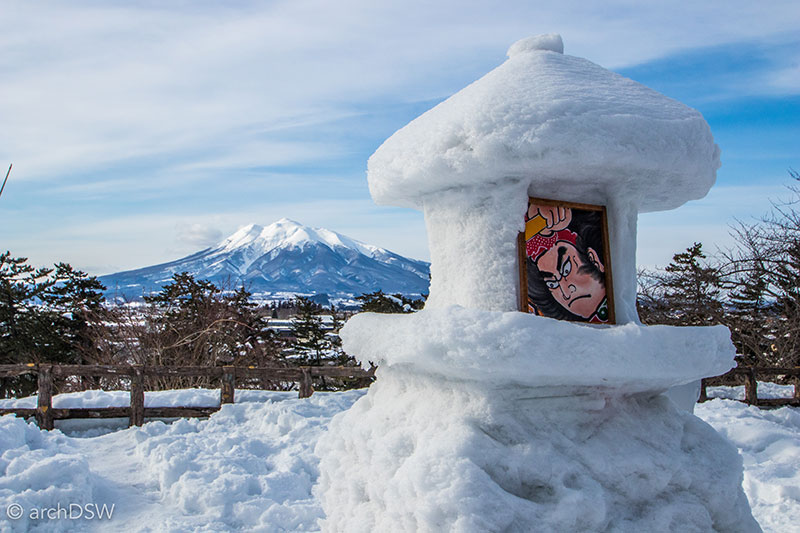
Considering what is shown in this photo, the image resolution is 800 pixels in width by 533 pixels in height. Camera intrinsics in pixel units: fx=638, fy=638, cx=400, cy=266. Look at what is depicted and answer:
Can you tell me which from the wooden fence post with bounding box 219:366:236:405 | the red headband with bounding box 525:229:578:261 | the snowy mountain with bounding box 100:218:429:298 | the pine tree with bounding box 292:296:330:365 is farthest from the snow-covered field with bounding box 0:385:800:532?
the snowy mountain with bounding box 100:218:429:298

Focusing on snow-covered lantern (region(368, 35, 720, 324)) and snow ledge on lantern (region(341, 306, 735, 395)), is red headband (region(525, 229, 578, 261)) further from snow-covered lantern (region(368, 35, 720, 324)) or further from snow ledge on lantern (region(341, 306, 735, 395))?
snow ledge on lantern (region(341, 306, 735, 395))

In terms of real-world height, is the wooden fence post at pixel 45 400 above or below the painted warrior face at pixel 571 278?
A: below

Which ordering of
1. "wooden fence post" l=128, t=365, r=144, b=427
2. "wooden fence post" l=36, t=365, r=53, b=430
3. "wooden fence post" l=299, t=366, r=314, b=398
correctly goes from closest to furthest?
"wooden fence post" l=36, t=365, r=53, b=430
"wooden fence post" l=128, t=365, r=144, b=427
"wooden fence post" l=299, t=366, r=314, b=398

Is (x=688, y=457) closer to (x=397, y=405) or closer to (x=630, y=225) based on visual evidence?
(x=630, y=225)

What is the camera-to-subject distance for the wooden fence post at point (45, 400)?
9.05 m

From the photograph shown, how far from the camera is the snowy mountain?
135 metres

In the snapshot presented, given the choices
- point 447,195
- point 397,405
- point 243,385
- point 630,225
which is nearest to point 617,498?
point 397,405

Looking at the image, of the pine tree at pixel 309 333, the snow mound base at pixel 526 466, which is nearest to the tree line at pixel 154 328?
the pine tree at pixel 309 333

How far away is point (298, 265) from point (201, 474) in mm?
156315

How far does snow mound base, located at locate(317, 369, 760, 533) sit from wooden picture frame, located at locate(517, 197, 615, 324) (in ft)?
1.31

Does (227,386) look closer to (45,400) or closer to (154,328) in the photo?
(45,400)

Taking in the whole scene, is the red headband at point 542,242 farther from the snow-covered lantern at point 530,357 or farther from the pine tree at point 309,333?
the pine tree at point 309,333

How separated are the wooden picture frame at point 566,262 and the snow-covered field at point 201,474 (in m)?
3.40

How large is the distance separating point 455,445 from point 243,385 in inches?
649
